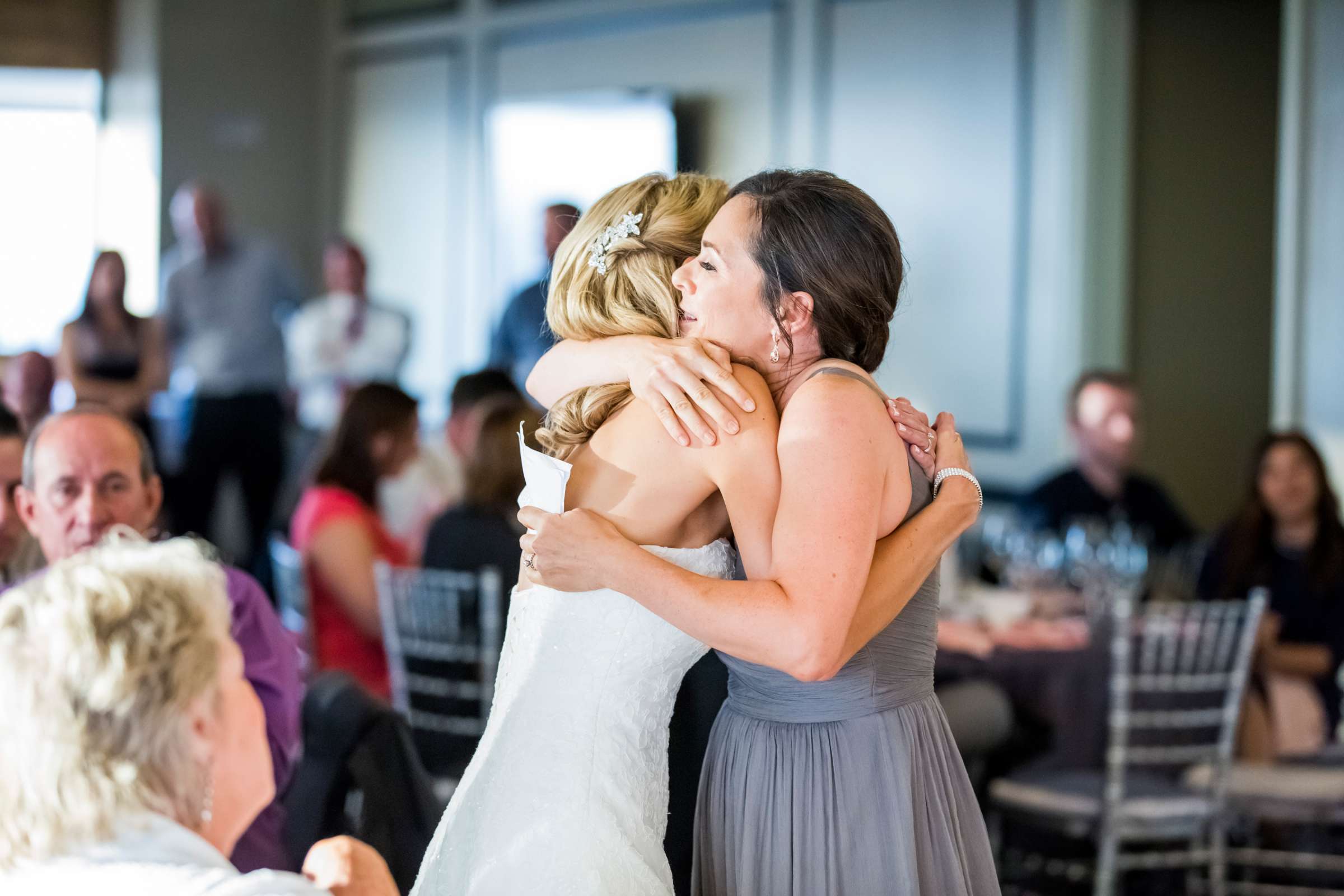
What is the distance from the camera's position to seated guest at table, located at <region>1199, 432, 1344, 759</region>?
3584mm

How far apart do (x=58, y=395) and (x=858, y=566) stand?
16.1 feet

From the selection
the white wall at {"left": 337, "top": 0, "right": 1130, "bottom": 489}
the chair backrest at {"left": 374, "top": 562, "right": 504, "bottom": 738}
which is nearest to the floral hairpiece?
the chair backrest at {"left": 374, "top": 562, "right": 504, "bottom": 738}

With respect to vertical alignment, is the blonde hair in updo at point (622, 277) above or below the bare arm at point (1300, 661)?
above

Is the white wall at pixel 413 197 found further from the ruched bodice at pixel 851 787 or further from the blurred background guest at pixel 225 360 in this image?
the ruched bodice at pixel 851 787

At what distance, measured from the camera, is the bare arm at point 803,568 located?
138 cm

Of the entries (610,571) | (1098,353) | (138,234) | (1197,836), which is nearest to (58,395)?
(138,234)

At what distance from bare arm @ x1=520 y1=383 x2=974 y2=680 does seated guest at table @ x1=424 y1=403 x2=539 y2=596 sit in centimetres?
197

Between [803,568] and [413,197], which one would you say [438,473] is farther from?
[803,568]

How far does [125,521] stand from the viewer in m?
2.23

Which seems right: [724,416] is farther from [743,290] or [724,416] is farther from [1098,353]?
[1098,353]

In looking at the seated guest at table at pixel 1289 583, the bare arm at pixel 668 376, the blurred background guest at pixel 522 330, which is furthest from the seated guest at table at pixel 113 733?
the blurred background guest at pixel 522 330

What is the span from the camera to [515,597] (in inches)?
65.7

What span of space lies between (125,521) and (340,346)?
4.67 m

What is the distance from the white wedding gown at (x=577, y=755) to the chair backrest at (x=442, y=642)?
1788mm
